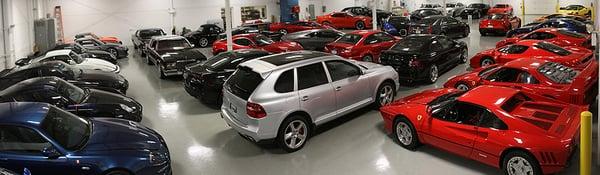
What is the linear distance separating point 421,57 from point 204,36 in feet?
43.5

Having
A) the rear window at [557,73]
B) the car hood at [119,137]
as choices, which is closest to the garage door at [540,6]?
the rear window at [557,73]

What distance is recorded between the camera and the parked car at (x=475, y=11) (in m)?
31.7

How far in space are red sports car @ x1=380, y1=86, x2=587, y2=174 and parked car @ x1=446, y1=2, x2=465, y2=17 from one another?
2561 centimetres

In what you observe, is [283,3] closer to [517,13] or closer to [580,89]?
[517,13]

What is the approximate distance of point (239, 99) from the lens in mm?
6777

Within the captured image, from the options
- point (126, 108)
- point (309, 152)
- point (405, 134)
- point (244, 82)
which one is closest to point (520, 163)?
point (405, 134)

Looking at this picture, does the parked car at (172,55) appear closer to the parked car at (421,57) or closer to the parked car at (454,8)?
the parked car at (421,57)

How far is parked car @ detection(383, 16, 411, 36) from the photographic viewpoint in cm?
2172

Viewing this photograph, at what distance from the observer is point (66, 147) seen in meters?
5.04

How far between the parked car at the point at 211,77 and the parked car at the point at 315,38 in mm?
6782

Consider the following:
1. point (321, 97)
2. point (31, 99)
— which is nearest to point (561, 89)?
point (321, 97)

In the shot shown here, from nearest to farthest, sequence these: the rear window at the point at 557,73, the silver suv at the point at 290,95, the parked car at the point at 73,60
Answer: the silver suv at the point at 290,95
the rear window at the point at 557,73
the parked car at the point at 73,60

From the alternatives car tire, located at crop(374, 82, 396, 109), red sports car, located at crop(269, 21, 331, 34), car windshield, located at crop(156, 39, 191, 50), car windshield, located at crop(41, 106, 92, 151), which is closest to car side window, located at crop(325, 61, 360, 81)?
car tire, located at crop(374, 82, 396, 109)

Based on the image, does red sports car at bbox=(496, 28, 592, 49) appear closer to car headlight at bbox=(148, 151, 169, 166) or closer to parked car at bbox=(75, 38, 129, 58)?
car headlight at bbox=(148, 151, 169, 166)
